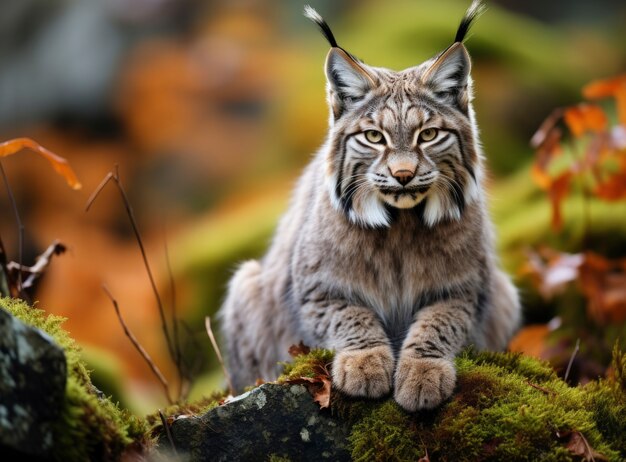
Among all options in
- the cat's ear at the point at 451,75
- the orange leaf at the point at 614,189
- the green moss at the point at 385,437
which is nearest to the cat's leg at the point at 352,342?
the green moss at the point at 385,437

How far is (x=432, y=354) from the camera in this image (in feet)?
12.6

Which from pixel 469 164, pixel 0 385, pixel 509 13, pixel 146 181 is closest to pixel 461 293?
pixel 469 164

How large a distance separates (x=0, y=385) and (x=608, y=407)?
2539 millimetres

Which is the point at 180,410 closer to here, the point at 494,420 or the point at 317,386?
the point at 317,386

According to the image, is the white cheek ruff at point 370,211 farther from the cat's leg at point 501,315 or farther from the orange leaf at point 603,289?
the orange leaf at point 603,289

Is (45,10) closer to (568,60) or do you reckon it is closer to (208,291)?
(208,291)

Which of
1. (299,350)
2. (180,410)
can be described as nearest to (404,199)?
(299,350)

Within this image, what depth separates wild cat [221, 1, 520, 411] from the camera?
3.89 m

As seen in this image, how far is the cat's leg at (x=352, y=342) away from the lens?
3.63 metres

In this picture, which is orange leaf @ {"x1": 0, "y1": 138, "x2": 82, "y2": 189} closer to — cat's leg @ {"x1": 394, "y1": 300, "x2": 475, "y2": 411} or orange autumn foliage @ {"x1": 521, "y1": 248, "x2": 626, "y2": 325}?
cat's leg @ {"x1": 394, "y1": 300, "x2": 475, "y2": 411}

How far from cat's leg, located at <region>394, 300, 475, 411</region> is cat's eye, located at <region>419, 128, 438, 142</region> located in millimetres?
870

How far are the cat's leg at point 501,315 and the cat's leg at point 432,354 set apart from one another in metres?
0.58

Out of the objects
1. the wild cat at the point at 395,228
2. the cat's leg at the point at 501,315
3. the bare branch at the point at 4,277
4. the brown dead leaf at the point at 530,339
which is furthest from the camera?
the brown dead leaf at the point at 530,339

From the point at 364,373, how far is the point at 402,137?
113 cm
